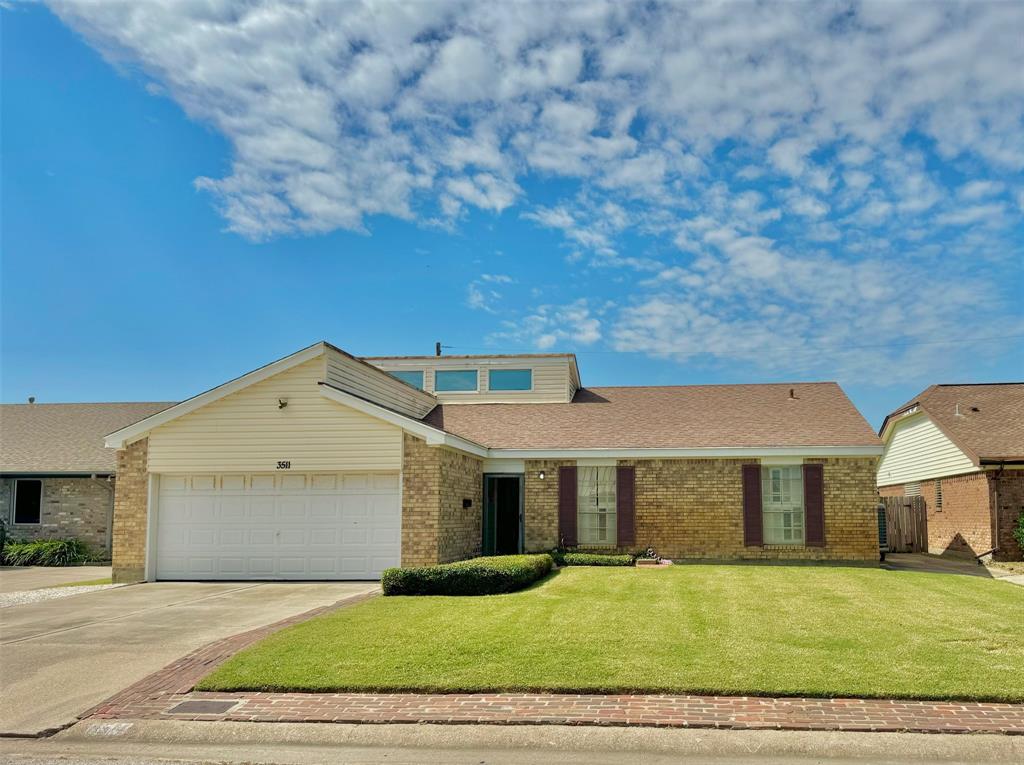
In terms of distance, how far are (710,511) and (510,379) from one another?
26.7 ft

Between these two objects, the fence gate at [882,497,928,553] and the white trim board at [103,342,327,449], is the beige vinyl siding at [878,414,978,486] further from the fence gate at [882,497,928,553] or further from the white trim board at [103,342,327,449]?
the white trim board at [103,342,327,449]

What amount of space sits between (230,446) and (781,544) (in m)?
13.0

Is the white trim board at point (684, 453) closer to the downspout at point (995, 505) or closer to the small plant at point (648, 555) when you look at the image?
the small plant at point (648, 555)

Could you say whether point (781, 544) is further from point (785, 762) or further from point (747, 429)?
point (785, 762)

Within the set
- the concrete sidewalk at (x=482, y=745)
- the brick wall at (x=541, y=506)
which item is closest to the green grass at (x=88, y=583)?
the brick wall at (x=541, y=506)

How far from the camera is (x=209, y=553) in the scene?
58.2 ft

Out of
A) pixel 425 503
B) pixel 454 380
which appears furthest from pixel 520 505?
pixel 454 380

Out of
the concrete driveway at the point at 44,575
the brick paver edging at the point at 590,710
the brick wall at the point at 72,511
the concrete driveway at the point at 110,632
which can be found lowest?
the concrete driveway at the point at 44,575

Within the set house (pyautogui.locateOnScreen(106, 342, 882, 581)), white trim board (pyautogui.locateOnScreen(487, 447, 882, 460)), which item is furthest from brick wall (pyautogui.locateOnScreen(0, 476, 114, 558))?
white trim board (pyautogui.locateOnScreen(487, 447, 882, 460))

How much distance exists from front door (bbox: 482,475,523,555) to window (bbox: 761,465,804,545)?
6.11 m

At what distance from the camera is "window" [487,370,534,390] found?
25.1 metres

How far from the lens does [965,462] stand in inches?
850

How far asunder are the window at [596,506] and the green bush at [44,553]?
15.3 meters

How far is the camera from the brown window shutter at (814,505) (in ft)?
63.2
